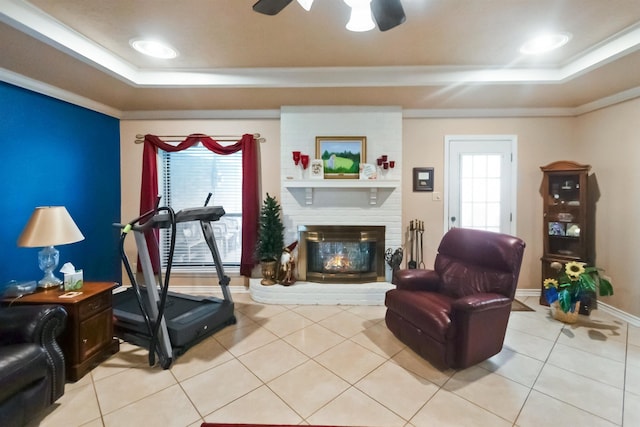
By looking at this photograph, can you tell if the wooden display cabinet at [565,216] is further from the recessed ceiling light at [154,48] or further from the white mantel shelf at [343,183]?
the recessed ceiling light at [154,48]

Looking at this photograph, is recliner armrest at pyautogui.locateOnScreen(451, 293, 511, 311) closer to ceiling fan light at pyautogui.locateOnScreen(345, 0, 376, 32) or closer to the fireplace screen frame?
the fireplace screen frame

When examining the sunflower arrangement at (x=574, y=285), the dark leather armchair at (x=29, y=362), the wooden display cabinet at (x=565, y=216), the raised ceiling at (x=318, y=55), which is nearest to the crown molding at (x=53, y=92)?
the raised ceiling at (x=318, y=55)

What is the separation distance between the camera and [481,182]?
153 inches

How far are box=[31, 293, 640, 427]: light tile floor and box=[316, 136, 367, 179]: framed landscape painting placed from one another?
6.39 feet

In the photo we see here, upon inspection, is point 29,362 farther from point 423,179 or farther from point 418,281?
point 423,179

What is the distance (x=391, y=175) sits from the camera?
3787 millimetres

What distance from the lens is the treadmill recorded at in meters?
2.29

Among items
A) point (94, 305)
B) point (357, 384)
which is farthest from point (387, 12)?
point (94, 305)

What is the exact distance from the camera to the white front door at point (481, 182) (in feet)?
12.5

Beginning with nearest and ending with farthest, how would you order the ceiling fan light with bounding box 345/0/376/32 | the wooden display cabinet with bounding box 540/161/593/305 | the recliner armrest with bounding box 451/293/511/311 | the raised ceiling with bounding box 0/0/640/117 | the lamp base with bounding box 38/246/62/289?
1. the ceiling fan light with bounding box 345/0/376/32
2. the raised ceiling with bounding box 0/0/640/117
3. the recliner armrest with bounding box 451/293/511/311
4. the lamp base with bounding box 38/246/62/289
5. the wooden display cabinet with bounding box 540/161/593/305

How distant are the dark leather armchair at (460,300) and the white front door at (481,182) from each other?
114cm

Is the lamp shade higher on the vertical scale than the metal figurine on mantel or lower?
higher

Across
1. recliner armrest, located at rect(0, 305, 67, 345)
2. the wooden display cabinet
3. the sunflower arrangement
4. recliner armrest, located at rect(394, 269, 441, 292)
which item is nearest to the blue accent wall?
recliner armrest, located at rect(0, 305, 67, 345)

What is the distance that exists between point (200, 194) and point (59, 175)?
1465mm
